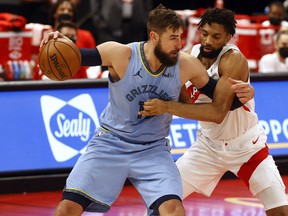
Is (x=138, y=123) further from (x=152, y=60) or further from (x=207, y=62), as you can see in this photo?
(x=207, y=62)

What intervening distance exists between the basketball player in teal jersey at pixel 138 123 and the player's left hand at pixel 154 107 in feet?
0.38

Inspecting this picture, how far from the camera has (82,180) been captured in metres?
A: 6.17

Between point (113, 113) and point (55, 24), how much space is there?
5789 millimetres

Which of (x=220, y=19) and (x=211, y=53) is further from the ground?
(x=220, y=19)

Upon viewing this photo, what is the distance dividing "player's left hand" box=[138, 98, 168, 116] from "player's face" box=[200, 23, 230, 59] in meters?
0.72

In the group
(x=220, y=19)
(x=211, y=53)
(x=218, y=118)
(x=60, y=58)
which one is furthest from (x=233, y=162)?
(x=60, y=58)

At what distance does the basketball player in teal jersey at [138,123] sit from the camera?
6.17 m

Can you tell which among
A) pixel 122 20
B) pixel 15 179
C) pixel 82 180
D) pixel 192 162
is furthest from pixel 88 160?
pixel 122 20

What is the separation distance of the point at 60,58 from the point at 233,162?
1580 mm

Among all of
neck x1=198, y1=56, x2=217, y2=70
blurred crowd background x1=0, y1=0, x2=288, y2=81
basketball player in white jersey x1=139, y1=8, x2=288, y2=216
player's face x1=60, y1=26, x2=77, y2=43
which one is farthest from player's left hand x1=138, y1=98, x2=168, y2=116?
player's face x1=60, y1=26, x2=77, y2=43

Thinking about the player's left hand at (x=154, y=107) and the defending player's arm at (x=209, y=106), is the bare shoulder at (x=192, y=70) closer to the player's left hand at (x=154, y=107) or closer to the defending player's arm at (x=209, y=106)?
the defending player's arm at (x=209, y=106)

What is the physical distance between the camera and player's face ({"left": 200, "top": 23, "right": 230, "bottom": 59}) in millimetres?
6633

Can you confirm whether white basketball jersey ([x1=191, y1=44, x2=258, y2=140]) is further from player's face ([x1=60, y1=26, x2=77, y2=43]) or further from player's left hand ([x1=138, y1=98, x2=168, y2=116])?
player's face ([x1=60, y1=26, x2=77, y2=43])

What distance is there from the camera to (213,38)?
6.65 meters
